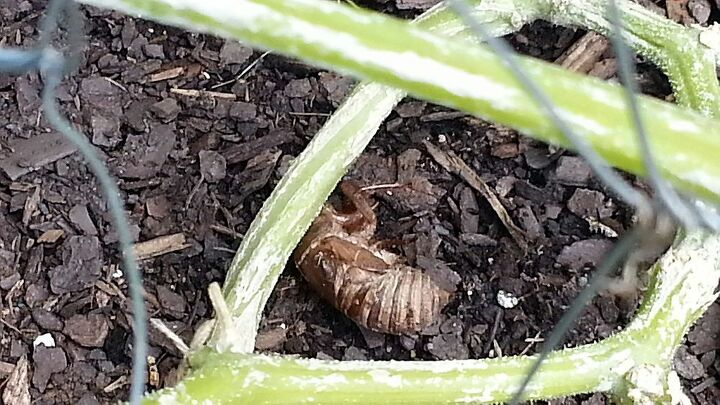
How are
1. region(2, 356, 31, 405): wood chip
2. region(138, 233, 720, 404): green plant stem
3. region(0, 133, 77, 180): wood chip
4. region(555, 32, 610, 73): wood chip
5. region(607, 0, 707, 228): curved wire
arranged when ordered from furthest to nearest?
1. region(555, 32, 610, 73): wood chip
2. region(0, 133, 77, 180): wood chip
3. region(2, 356, 31, 405): wood chip
4. region(138, 233, 720, 404): green plant stem
5. region(607, 0, 707, 228): curved wire

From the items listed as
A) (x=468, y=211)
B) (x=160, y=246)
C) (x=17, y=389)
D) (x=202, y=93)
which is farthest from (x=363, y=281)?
(x=17, y=389)

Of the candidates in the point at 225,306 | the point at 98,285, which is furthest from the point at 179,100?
the point at 225,306

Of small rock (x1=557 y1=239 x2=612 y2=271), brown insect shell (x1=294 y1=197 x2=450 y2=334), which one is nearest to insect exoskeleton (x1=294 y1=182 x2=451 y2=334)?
brown insect shell (x1=294 y1=197 x2=450 y2=334)

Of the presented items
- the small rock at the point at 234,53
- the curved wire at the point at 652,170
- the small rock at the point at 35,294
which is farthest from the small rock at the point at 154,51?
the curved wire at the point at 652,170

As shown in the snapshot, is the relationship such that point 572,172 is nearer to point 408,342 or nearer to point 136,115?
point 408,342

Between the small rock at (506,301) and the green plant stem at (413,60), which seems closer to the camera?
the green plant stem at (413,60)

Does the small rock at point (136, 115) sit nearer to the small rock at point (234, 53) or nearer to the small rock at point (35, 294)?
the small rock at point (234, 53)

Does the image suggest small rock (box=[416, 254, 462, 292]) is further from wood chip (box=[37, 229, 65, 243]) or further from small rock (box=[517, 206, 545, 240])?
wood chip (box=[37, 229, 65, 243])
